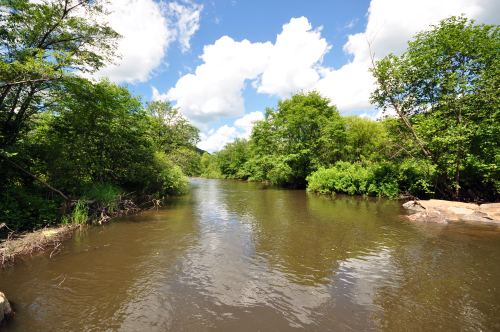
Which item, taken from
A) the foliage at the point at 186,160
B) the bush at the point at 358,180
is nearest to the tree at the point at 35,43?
the foliage at the point at 186,160

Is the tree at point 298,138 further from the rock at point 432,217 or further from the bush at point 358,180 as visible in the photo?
the rock at point 432,217

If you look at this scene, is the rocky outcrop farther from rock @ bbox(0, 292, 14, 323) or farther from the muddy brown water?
rock @ bbox(0, 292, 14, 323)

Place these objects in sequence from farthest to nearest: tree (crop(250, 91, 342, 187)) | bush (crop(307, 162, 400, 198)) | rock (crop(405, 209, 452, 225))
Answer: tree (crop(250, 91, 342, 187))
bush (crop(307, 162, 400, 198))
rock (crop(405, 209, 452, 225))

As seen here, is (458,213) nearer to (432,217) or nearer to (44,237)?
(432,217)

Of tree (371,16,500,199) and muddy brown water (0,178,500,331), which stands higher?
tree (371,16,500,199)

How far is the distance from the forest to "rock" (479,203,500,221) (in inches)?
43.7

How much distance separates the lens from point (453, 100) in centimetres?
1377

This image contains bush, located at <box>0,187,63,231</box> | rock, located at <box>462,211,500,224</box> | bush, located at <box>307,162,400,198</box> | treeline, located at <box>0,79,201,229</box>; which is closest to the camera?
bush, located at <box>0,187,63,231</box>

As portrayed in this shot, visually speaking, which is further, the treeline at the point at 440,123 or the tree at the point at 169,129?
the tree at the point at 169,129

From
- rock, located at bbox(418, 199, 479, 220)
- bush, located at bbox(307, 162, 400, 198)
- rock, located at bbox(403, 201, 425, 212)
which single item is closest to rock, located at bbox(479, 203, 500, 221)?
rock, located at bbox(418, 199, 479, 220)

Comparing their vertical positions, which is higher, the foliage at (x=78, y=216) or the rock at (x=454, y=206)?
the rock at (x=454, y=206)

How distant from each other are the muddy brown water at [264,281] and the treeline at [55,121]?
2.48m

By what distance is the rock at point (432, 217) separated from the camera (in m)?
12.0

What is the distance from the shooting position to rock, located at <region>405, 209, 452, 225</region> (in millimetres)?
11984
